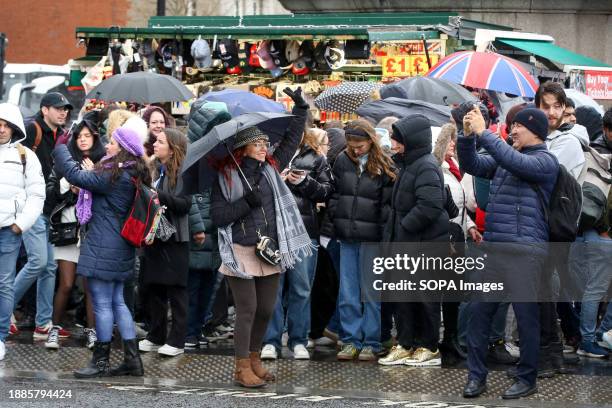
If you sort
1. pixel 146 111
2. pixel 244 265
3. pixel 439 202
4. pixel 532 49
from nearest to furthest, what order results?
pixel 244 265
pixel 439 202
pixel 146 111
pixel 532 49

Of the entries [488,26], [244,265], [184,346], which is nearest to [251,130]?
[244,265]

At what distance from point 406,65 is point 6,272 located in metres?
7.15

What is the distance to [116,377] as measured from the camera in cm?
990

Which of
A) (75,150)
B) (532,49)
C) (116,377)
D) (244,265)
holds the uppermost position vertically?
(532,49)

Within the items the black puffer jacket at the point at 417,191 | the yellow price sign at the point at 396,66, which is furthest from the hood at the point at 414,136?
the yellow price sign at the point at 396,66

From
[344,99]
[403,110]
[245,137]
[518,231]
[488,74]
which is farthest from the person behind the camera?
[344,99]

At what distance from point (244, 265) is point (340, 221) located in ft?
4.71

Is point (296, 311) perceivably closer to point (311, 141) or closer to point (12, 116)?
point (311, 141)

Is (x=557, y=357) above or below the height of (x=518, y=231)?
below

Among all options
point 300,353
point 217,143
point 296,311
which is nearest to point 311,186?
point 296,311

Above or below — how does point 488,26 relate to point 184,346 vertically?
above

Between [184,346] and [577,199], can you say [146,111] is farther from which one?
[577,199]

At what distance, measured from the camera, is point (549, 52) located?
16344 millimetres

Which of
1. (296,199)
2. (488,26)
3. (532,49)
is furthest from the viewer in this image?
(488,26)
